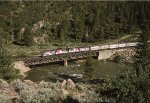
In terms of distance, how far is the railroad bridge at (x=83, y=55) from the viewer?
308 ft

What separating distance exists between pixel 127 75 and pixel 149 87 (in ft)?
7.85

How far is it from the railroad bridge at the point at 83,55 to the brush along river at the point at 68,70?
1.42m

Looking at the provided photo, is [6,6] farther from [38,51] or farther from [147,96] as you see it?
[147,96]

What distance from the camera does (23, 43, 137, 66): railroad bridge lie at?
93.9 meters

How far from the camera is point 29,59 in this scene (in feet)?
302

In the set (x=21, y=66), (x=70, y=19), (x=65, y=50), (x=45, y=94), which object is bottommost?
(x=21, y=66)

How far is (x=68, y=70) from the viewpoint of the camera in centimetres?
9231

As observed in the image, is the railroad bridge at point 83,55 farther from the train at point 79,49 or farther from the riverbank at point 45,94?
the riverbank at point 45,94

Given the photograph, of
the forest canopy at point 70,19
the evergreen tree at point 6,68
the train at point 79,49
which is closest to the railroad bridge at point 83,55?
the train at point 79,49

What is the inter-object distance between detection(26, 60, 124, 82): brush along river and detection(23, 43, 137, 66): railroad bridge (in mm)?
1417

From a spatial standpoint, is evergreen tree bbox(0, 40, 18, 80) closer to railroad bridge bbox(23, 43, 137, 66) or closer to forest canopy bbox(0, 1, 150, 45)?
railroad bridge bbox(23, 43, 137, 66)

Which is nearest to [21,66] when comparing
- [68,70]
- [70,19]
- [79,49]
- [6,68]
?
[68,70]

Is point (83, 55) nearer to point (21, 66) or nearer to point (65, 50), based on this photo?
point (65, 50)

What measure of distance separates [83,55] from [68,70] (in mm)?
12313
